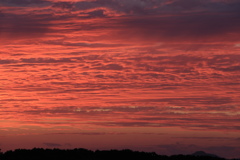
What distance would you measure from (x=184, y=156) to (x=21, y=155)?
19455 mm

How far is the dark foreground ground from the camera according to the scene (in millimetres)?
48938

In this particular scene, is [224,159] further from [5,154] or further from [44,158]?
[5,154]

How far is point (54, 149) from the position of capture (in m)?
50.8

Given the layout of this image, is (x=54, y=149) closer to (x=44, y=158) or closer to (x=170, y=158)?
(x=44, y=158)

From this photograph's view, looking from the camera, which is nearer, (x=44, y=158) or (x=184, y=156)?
(x=44, y=158)

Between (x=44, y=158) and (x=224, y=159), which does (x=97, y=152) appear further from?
(x=224, y=159)

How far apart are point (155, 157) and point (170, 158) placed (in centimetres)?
187

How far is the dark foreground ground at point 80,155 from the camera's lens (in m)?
48.9

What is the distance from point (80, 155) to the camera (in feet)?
164

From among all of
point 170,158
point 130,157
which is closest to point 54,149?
point 130,157

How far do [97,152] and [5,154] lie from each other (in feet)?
35.3

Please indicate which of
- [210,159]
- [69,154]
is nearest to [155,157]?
[210,159]

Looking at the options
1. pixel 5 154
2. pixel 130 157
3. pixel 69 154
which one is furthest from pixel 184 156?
pixel 5 154

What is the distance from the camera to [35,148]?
51.4 m
